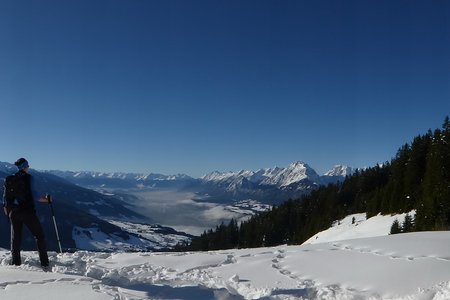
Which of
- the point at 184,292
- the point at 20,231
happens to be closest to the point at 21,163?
the point at 20,231

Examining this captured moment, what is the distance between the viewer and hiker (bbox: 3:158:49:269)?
11.3m

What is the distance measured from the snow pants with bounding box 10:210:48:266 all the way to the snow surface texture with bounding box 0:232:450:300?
382 mm

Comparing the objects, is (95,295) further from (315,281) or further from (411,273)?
(411,273)

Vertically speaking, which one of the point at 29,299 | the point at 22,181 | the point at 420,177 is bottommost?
the point at 29,299

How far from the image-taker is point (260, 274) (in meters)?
11.0

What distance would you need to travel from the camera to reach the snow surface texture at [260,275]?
8.42 m

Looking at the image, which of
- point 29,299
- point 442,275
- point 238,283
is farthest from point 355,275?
point 29,299

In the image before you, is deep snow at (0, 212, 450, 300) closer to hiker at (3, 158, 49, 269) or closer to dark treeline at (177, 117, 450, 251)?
hiker at (3, 158, 49, 269)

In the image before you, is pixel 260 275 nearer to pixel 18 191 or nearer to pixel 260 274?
pixel 260 274

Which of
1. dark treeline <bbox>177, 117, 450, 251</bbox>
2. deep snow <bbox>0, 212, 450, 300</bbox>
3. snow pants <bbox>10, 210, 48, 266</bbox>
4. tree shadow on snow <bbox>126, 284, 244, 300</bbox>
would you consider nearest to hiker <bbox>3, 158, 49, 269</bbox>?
snow pants <bbox>10, 210, 48, 266</bbox>

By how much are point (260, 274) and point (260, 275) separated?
102 mm

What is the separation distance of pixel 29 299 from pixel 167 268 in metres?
5.11

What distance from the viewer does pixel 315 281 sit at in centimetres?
1000

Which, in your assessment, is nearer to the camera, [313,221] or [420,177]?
[420,177]
